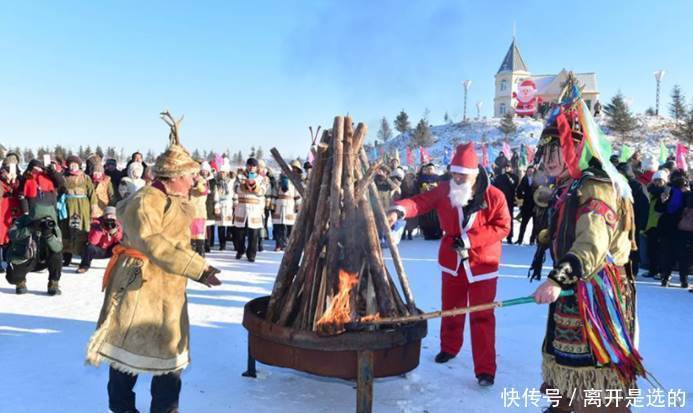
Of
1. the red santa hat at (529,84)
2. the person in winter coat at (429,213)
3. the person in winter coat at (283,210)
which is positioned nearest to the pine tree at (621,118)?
the red santa hat at (529,84)

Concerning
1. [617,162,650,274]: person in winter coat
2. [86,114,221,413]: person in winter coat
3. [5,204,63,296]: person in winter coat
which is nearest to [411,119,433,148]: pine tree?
[617,162,650,274]: person in winter coat

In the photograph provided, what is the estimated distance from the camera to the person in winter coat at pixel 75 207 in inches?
342

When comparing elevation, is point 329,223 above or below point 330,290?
above

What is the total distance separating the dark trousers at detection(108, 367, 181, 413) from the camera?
10.9 feet

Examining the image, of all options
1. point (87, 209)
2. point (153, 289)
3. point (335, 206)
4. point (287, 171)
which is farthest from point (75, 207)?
point (335, 206)

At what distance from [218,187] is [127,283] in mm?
7975

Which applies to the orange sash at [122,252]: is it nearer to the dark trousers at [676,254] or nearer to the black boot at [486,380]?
the black boot at [486,380]

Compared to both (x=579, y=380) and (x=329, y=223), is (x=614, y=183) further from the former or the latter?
(x=329, y=223)

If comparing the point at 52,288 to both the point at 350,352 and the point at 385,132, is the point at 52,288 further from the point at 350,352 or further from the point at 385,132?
the point at 385,132

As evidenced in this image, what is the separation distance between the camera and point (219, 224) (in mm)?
10945

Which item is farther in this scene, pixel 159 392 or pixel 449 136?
pixel 449 136

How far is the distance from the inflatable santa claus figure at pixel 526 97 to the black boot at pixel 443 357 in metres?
67.8

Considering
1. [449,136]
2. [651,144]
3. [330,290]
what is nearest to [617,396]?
[330,290]

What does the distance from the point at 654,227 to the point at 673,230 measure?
62cm
